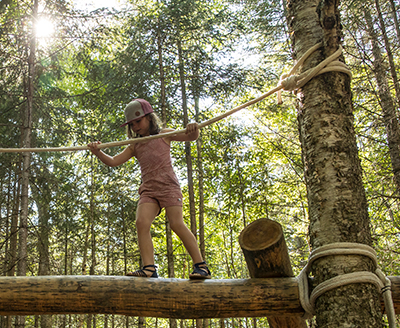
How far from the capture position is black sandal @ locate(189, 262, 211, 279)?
7.57ft

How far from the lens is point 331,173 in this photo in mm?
1831

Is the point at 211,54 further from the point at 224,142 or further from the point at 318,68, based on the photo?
the point at 318,68

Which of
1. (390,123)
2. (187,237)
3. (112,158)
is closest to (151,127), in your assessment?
(112,158)

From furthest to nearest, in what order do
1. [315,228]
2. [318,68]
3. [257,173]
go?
1. [257,173]
2. [318,68]
3. [315,228]

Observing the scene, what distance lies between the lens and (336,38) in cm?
206

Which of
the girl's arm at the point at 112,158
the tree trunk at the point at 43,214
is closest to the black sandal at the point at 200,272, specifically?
the girl's arm at the point at 112,158

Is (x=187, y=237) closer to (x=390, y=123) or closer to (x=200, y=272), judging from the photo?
(x=200, y=272)

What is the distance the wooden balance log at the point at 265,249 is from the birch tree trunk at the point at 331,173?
254mm

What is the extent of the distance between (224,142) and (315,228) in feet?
22.0

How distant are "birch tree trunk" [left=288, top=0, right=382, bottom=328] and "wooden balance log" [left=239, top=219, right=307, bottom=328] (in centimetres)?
25

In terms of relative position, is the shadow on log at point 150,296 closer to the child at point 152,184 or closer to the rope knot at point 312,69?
the child at point 152,184

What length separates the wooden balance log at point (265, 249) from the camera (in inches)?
81.5

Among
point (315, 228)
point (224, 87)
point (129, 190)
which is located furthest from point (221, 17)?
point (315, 228)

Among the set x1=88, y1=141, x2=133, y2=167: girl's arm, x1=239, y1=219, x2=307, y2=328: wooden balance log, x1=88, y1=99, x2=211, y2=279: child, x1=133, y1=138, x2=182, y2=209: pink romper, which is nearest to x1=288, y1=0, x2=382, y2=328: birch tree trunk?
x1=239, y1=219, x2=307, y2=328: wooden balance log
